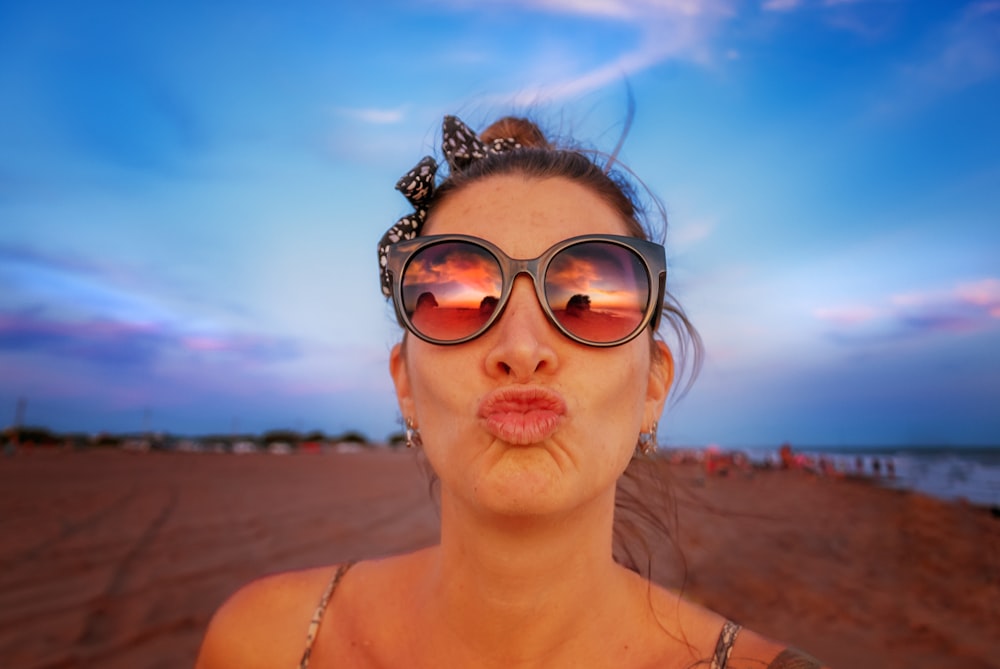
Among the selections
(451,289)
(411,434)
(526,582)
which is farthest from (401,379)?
(526,582)

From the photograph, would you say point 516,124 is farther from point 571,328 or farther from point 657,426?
point 657,426

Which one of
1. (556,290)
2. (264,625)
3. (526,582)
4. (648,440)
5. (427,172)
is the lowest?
(264,625)

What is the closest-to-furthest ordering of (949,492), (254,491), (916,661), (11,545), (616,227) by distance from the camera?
1. (616,227)
2. (916,661)
3. (11,545)
4. (254,491)
5. (949,492)

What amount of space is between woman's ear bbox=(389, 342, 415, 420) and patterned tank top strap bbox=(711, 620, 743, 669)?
1.21m

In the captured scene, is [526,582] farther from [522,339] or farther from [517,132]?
[517,132]

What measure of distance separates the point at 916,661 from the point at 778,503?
32.3 feet

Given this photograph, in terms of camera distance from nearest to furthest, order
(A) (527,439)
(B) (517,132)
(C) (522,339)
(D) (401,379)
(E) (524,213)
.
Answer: (A) (527,439)
(C) (522,339)
(E) (524,213)
(D) (401,379)
(B) (517,132)

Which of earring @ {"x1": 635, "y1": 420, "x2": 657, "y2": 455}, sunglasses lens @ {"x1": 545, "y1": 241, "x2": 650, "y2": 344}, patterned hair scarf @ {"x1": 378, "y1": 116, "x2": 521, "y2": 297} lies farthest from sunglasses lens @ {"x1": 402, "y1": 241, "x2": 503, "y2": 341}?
earring @ {"x1": 635, "y1": 420, "x2": 657, "y2": 455}

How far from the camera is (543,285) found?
5.19 feet

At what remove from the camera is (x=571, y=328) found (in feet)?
5.14

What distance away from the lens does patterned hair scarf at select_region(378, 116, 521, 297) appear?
200 centimetres

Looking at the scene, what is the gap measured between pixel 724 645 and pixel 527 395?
3.17 ft

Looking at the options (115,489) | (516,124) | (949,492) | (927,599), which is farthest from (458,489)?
(949,492)

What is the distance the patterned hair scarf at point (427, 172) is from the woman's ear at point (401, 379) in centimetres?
28
